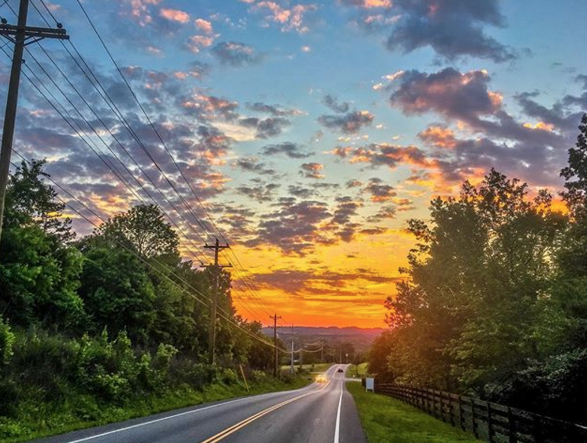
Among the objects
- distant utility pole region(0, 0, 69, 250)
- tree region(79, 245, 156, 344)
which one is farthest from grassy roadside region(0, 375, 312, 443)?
tree region(79, 245, 156, 344)

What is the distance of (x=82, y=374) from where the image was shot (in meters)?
21.7

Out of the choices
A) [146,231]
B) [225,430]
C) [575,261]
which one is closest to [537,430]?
[225,430]

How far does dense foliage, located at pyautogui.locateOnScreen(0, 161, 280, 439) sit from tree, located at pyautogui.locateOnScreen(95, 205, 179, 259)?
0.45ft

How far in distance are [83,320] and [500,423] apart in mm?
31302

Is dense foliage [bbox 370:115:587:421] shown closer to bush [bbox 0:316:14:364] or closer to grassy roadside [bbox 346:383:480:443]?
grassy roadside [bbox 346:383:480:443]

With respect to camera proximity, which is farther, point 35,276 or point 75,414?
point 35,276

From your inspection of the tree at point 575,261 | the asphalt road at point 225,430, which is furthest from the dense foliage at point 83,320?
the tree at point 575,261

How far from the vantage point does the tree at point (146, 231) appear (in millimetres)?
66188

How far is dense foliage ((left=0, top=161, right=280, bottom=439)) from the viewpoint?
61.2 feet

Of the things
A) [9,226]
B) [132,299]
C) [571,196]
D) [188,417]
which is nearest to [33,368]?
[188,417]

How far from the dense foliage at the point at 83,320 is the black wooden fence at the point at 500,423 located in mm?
14638

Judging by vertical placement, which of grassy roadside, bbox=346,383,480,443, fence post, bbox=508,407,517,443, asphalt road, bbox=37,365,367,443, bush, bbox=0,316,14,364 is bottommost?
grassy roadside, bbox=346,383,480,443

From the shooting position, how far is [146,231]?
2655 inches

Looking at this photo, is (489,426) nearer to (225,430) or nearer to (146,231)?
(225,430)
